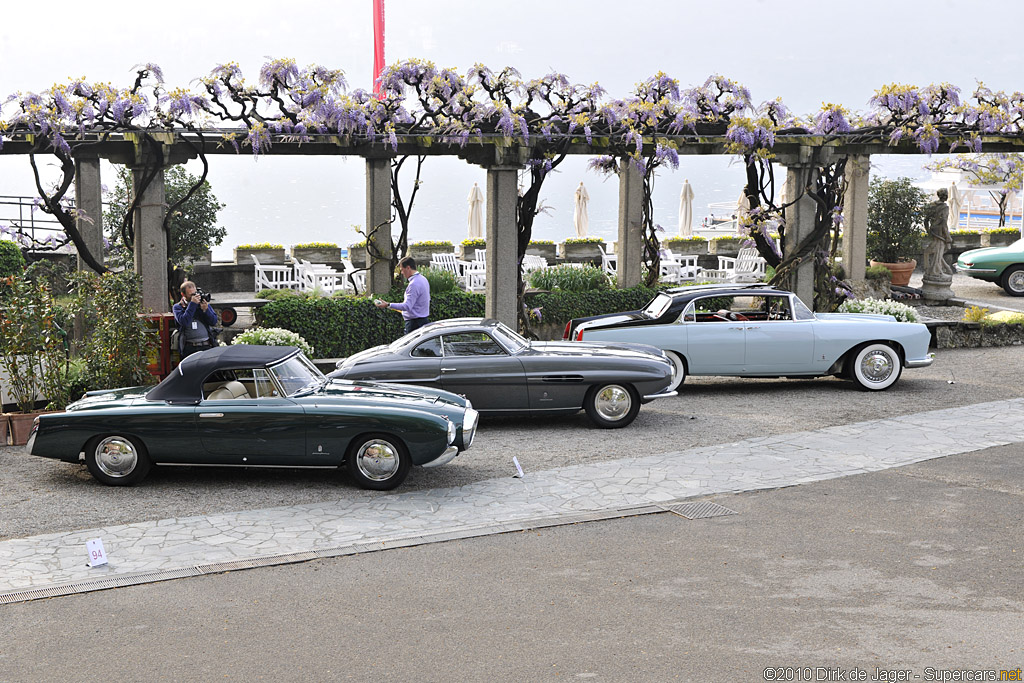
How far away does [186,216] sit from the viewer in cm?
2211

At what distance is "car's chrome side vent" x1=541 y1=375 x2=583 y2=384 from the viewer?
11.6m

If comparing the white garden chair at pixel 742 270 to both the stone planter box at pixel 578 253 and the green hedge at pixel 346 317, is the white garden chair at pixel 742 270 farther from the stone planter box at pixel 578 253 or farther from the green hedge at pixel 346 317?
the green hedge at pixel 346 317

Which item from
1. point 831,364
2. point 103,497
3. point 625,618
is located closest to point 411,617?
point 625,618

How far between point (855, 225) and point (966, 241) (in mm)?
10893

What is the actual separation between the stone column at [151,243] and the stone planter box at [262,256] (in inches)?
335

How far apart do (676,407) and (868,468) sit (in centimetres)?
345

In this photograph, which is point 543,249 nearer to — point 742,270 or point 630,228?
point 742,270

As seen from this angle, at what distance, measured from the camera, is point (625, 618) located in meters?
6.36

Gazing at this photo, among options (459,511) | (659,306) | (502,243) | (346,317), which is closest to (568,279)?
(502,243)

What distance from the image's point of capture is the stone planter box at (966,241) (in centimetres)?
3059

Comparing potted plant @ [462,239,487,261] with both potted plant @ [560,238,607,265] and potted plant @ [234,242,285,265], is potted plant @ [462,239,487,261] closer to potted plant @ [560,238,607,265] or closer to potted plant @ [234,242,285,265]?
potted plant @ [560,238,607,265]

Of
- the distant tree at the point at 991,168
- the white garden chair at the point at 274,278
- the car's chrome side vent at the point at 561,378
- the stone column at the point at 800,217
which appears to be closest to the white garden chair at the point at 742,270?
the stone column at the point at 800,217

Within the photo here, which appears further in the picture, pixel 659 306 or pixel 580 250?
pixel 580 250

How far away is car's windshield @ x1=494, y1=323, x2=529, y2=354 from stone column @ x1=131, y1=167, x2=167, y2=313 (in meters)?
5.52
